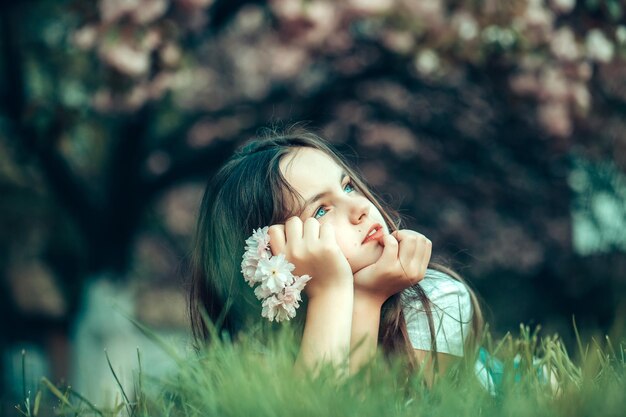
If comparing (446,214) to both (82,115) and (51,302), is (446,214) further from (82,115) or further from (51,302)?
(51,302)

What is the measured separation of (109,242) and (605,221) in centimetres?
403

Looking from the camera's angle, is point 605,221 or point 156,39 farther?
point 605,221

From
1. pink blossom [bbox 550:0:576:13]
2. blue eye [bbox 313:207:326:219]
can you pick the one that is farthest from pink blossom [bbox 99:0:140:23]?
blue eye [bbox 313:207:326:219]

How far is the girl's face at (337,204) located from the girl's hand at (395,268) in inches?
2.2

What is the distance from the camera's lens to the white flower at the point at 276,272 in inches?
75.9

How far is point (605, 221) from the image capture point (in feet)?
21.2

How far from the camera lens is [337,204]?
6.96ft

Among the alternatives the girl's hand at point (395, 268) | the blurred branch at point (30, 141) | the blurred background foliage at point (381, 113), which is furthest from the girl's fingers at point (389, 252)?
the blurred branch at point (30, 141)

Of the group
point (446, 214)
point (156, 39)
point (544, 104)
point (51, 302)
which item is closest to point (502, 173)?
point (446, 214)

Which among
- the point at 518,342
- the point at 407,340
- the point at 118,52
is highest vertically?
the point at 118,52

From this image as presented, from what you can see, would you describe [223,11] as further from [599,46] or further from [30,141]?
[599,46]

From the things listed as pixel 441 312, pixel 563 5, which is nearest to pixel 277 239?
pixel 441 312

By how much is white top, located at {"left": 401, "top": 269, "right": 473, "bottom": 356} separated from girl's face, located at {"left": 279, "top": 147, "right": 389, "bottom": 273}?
8.4 inches

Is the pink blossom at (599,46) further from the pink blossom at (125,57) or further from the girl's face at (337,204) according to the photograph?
the girl's face at (337,204)
